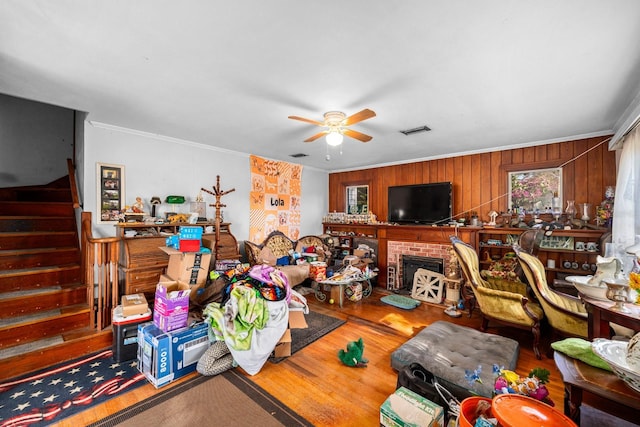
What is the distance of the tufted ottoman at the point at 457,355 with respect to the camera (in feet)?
6.46

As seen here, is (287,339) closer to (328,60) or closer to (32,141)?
(328,60)

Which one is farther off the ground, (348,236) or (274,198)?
(274,198)

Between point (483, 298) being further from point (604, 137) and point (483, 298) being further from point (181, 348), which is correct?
point (181, 348)

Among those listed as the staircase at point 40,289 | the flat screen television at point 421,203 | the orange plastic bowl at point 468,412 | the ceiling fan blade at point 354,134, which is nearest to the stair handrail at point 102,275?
the staircase at point 40,289

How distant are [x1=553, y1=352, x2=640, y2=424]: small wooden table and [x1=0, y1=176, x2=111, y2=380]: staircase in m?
3.71

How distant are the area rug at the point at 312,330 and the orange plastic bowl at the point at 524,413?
1.96 m

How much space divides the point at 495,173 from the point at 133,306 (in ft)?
17.4

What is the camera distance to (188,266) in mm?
2996

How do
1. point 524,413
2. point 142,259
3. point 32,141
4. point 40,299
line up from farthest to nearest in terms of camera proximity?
point 32,141, point 142,259, point 40,299, point 524,413

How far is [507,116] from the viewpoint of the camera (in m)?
2.90

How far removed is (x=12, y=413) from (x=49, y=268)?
171 cm

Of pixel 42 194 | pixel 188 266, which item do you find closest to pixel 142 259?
pixel 188 266

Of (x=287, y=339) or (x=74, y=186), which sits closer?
(x=287, y=339)

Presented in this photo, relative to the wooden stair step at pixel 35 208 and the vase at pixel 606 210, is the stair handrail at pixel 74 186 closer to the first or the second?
the wooden stair step at pixel 35 208
